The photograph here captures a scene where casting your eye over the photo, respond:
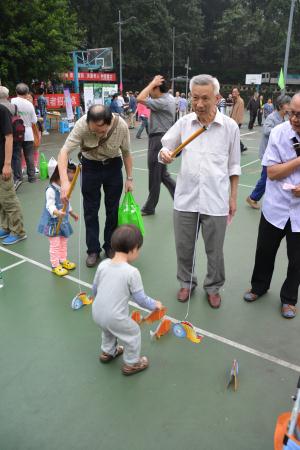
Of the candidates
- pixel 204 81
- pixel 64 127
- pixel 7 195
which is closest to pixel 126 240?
pixel 204 81

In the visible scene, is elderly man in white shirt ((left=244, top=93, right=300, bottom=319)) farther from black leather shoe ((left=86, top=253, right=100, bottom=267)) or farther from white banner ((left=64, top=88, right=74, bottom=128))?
white banner ((left=64, top=88, right=74, bottom=128))

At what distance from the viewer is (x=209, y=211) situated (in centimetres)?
298

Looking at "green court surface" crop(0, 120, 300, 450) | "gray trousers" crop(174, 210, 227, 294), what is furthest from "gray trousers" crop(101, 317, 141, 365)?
→ "gray trousers" crop(174, 210, 227, 294)

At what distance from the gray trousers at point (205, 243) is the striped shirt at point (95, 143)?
3.06ft

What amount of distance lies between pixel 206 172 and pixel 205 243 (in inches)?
25.2

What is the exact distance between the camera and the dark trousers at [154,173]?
526cm

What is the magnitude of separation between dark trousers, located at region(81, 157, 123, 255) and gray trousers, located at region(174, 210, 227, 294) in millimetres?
955

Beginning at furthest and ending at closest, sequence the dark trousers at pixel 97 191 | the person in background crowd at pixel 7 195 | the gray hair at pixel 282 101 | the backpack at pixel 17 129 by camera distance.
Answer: the backpack at pixel 17 129
the gray hair at pixel 282 101
the person in background crowd at pixel 7 195
the dark trousers at pixel 97 191

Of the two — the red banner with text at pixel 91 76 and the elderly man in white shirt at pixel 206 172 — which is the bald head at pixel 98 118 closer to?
the elderly man in white shirt at pixel 206 172

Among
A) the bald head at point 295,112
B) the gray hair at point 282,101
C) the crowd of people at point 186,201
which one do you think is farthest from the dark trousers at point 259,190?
the bald head at point 295,112

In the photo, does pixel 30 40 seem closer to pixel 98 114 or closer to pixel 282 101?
pixel 282 101

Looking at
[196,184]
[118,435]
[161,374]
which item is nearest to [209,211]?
[196,184]

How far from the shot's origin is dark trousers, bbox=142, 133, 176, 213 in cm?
526

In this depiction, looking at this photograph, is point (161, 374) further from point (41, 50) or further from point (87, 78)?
point (87, 78)
